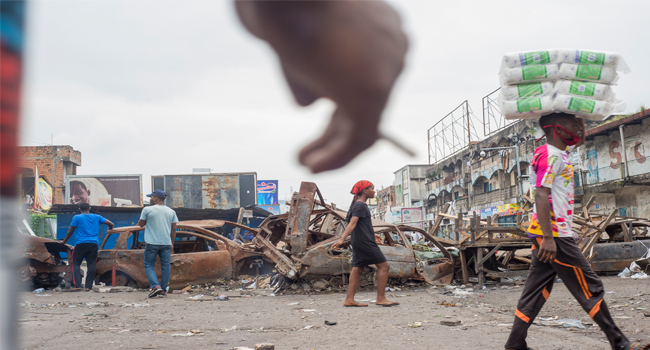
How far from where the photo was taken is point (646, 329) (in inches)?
158

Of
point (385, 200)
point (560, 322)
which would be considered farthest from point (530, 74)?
point (560, 322)

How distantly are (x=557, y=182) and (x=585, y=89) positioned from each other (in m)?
1.43

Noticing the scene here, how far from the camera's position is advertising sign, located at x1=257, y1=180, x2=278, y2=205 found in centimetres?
101

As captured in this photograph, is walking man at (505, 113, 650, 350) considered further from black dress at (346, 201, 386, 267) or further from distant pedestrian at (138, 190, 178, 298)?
distant pedestrian at (138, 190, 178, 298)

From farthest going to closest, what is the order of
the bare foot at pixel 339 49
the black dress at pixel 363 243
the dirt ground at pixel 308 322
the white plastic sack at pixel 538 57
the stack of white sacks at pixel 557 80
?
the black dress at pixel 363 243 → the dirt ground at pixel 308 322 → the stack of white sacks at pixel 557 80 → the white plastic sack at pixel 538 57 → the bare foot at pixel 339 49

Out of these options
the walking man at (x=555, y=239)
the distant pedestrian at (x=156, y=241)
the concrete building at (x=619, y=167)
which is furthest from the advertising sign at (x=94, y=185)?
the concrete building at (x=619, y=167)

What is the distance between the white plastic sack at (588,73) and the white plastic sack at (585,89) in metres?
0.02

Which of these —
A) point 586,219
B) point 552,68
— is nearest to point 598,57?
point 552,68

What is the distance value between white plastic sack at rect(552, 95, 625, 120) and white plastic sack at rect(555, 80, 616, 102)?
2cm

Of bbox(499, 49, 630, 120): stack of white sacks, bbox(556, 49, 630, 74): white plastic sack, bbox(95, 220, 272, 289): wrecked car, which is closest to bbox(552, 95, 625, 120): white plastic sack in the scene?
bbox(499, 49, 630, 120): stack of white sacks

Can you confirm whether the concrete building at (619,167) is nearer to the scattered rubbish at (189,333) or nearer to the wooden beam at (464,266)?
the wooden beam at (464,266)

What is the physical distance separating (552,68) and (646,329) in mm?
3302

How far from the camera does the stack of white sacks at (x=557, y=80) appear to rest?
1.68 m

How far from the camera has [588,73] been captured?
73.0 inches
